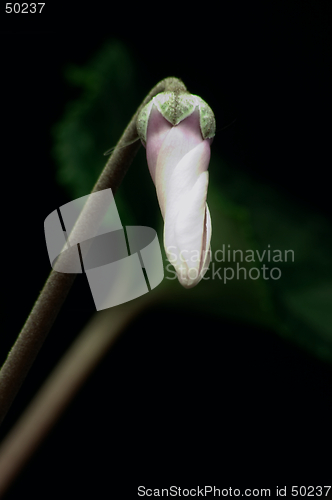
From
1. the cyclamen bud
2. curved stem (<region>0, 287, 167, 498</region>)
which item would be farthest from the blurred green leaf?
the cyclamen bud

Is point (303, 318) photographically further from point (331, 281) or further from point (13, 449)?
point (13, 449)

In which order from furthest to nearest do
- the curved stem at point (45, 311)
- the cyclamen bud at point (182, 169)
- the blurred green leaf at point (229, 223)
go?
the blurred green leaf at point (229, 223) < the curved stem at point (45, 311) < the cyclamen bud at point (182, 169)

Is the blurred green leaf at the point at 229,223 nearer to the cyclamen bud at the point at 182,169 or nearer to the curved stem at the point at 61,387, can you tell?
the curved stem at the point at 61,387

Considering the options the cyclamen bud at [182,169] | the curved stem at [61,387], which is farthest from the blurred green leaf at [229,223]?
the cyclamen bud at [182,169]

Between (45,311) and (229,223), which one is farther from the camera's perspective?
(229,223)

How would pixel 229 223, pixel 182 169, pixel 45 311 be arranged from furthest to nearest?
pixel 229 223 → pixel 45 311 → pixel 182 169

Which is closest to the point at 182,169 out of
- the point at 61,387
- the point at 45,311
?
the point at 45,311

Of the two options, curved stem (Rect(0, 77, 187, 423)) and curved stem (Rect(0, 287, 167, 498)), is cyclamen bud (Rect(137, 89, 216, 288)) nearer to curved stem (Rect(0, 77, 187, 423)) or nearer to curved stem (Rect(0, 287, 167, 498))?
curved stem (Rect(0, 77, 187, 423))

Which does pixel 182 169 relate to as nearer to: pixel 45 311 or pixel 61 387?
pixel 45 311

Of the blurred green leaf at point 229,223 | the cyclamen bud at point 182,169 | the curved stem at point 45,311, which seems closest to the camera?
the cyclamen bud at point 182,169
